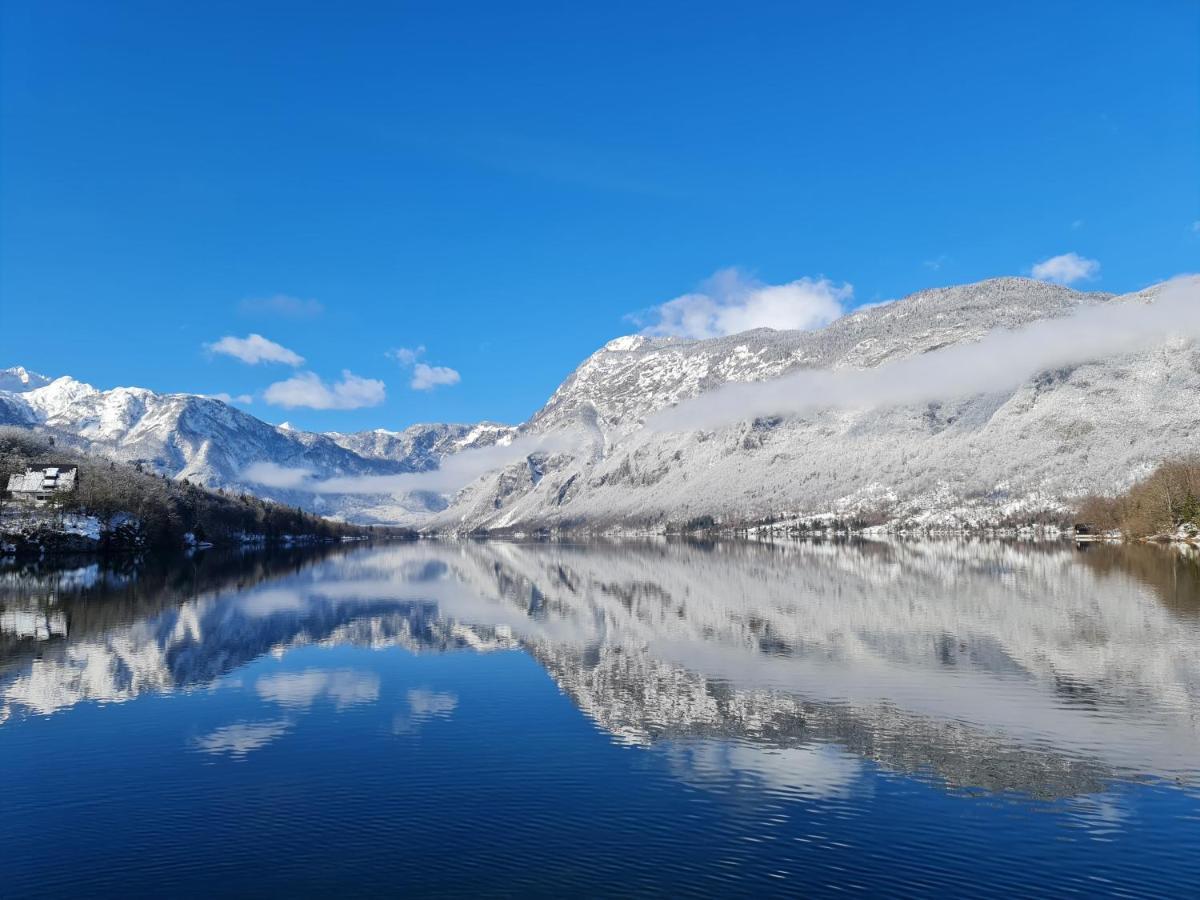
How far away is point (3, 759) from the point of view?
3209 centimetres

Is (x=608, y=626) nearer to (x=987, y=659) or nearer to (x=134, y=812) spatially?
(x=987, y=659)

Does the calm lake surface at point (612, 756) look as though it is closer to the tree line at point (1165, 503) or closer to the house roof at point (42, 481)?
the tree line at point (1165, 503)

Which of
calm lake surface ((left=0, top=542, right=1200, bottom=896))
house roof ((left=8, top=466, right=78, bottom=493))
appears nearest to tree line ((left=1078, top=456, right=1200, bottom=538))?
calm lake surface ((left=0, top=542, right=1200, bottom=896))

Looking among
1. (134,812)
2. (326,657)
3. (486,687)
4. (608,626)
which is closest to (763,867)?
(134,812)

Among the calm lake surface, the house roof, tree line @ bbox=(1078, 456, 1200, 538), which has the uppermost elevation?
the house roof

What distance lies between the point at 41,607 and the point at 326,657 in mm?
42607

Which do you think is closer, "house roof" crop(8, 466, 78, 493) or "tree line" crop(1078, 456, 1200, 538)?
"tree line" crop(1078, 456, 1200, 538)

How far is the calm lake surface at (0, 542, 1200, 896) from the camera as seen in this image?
22.2 meters

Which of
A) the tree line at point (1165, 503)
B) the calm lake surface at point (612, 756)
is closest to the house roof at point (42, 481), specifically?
the calm lake surface at point (612, 756)

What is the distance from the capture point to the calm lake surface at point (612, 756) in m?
22.2

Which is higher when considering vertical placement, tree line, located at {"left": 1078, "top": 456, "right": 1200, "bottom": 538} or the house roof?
the house roof

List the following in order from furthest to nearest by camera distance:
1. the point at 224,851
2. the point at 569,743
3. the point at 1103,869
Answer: the point at 569,743 → the point at 224,851 → the point at 1103,869

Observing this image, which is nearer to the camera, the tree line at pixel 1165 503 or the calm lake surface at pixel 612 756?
the calm lake surface at pixel 612 756

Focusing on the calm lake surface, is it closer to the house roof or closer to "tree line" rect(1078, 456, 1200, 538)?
"tree line" rect(1078, 456, 1200, 538)
